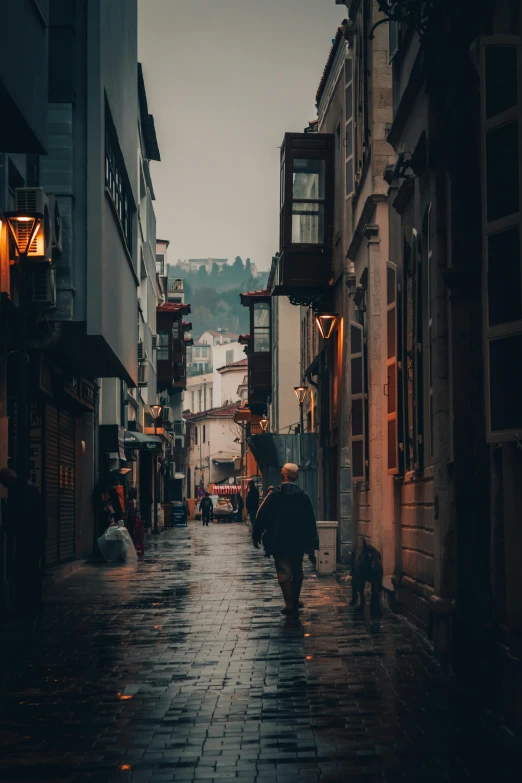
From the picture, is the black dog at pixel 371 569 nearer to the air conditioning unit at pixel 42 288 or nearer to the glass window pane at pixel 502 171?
the air conditioning unit at pixel 42 288

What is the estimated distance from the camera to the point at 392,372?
1638cm

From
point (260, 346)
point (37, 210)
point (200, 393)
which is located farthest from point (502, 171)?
point (200, 393)

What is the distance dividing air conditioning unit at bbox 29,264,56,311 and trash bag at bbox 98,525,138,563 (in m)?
9.78

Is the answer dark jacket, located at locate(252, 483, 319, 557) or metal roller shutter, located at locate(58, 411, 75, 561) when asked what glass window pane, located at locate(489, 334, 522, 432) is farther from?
metal roller shutter, located at locate(58, 411, 75, 561)

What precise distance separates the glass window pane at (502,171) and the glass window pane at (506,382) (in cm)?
80

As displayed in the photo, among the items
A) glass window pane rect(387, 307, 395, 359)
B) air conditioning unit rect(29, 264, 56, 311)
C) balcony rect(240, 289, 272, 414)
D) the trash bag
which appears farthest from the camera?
balcony rect(240, 289, 272, 414)

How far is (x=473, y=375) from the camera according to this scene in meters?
9.78

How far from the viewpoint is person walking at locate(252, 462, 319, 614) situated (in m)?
14.8

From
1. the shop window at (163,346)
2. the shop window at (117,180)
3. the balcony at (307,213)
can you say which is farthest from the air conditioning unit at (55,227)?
the shop window at (163,346)

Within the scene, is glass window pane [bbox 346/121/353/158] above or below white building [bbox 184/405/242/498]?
above

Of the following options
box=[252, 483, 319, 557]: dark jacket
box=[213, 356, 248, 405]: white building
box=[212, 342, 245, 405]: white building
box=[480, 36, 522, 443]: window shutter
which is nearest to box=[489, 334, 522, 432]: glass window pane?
box=[480, 36, 522, 443]: window shutter

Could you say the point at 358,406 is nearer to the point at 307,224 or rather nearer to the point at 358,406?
the point at 358,406

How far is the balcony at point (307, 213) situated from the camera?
94.8 feet

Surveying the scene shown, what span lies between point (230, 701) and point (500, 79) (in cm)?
457
